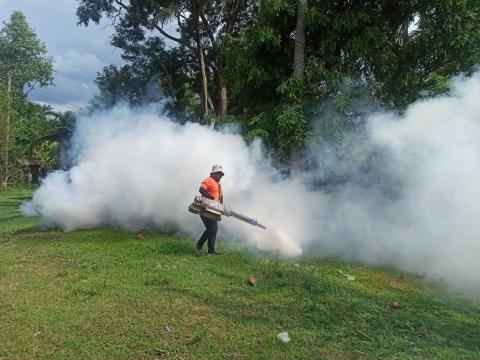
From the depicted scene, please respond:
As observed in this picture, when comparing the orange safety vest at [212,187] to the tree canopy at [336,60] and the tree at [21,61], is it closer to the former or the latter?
the tree canopy at [336,60]

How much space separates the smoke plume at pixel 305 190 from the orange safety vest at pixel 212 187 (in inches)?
61.0

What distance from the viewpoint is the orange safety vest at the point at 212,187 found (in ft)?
A: 31.6

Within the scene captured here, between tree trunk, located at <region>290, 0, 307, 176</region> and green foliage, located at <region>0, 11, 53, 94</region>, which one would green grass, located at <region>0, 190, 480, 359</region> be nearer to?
tree trunk, located at <region>290, 0, 307, 176</region>

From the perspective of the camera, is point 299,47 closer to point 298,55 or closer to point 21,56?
point 298,55

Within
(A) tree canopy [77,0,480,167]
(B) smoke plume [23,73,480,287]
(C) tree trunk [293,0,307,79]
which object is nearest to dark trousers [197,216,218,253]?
(B) smoke plume [23,73,480,287]

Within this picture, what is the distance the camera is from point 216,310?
21.9ft

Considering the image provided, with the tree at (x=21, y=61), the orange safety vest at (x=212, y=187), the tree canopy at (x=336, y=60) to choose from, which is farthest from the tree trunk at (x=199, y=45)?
the tree at (x=21, y=61)

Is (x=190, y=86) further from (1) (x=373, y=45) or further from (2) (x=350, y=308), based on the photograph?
(2) (x=350, y=308)

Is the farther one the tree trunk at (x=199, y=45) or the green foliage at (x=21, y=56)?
the green foliage at (x=21, y=56)

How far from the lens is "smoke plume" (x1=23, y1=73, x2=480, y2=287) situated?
28.8 ft

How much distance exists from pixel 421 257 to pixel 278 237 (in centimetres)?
286

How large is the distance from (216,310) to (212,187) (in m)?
3.45

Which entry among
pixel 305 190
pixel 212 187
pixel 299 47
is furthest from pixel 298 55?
pixel 212 187

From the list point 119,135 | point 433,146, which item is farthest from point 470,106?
Answer: point 119,135
